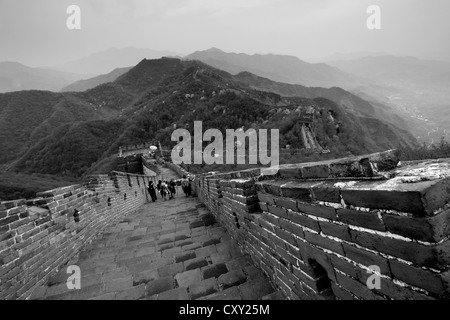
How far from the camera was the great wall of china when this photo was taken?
3.45ft

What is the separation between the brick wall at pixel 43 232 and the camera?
3.34m

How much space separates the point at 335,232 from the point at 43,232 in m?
4.35

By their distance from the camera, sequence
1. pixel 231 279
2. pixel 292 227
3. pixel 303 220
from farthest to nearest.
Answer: pixel 231 279, pixel 292 227, pixel 303 220

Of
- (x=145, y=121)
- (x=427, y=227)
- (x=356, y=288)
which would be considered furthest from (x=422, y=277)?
(x=145, y=121)

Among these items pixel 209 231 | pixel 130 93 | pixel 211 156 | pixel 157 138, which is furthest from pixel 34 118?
pixel 209 231

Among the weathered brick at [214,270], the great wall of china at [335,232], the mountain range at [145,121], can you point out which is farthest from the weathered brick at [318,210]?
the mountain range at [145,121]

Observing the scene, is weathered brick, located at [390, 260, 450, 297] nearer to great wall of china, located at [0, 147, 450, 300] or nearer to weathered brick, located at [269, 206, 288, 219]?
great wall of china, located at [0, 147, 450, 300]

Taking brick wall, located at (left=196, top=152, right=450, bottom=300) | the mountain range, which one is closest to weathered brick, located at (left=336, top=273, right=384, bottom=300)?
brick wall, located at (left=196, top=152, right=450, bottom=300)

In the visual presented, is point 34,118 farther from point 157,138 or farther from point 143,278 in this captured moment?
point 143,278

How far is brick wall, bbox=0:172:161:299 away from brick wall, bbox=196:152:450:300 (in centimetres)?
338

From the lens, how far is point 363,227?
1337 mm

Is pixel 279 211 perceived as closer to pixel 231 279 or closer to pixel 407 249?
pixel 407 249
